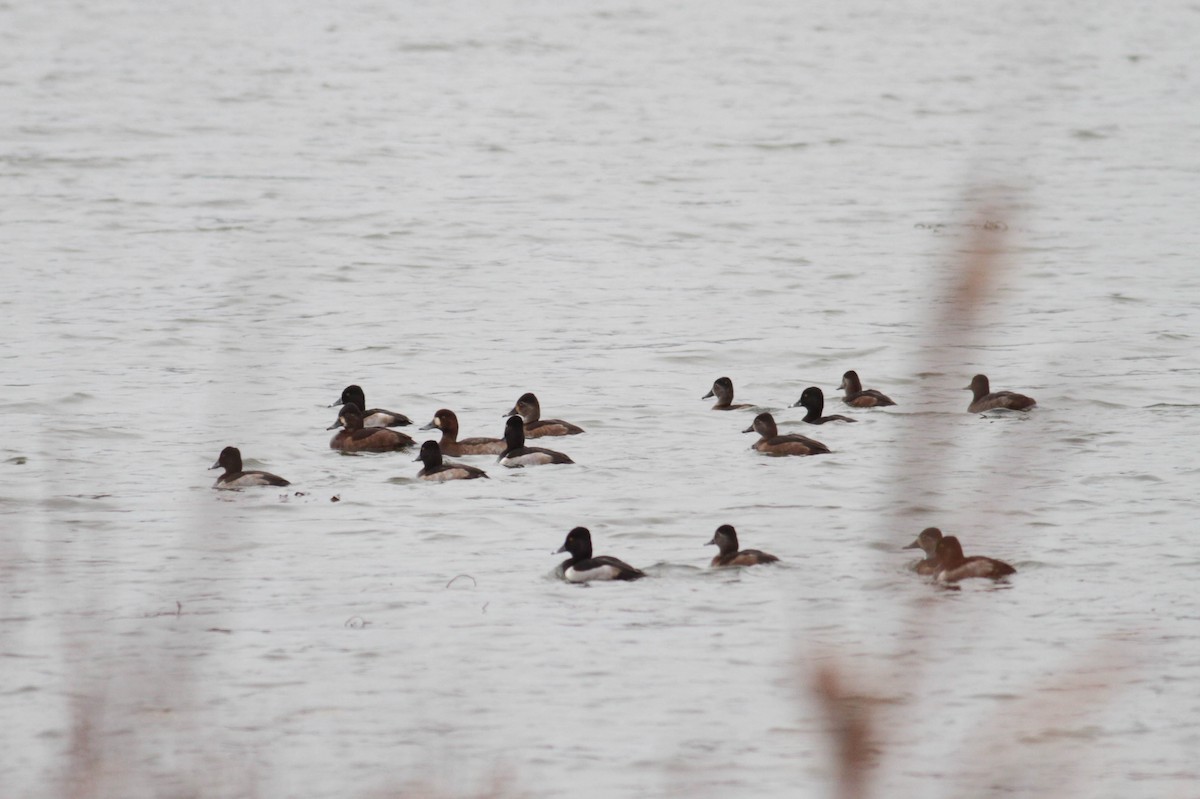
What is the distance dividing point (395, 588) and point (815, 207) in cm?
1873

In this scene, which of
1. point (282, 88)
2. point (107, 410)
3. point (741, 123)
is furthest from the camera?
point (282, 88)

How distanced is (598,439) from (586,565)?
4.22 meters

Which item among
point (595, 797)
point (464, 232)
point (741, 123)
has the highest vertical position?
point (741, 123)

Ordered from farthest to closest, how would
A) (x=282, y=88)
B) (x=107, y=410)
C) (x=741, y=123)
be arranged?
(x=282, y=88)
(x=741, y=123)
(x=107, y=410)

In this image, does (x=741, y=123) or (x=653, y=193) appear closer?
(x=653, y=193)

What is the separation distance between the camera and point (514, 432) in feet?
42.4

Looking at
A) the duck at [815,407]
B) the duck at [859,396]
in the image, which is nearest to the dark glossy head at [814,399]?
the duck at [815,407]

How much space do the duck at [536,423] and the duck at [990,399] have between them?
3.14m

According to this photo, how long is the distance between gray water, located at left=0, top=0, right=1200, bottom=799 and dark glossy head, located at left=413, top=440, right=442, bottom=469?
0.62ft

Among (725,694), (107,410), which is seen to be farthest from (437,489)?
(725,694)

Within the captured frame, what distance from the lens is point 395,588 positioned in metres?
9.95

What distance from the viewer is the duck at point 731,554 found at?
1005cm

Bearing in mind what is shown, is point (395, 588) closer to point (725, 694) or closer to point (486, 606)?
point (486, 606)

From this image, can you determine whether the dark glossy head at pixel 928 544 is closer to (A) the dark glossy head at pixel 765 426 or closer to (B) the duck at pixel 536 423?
(A) the dark glossy head at pixel 765 426
